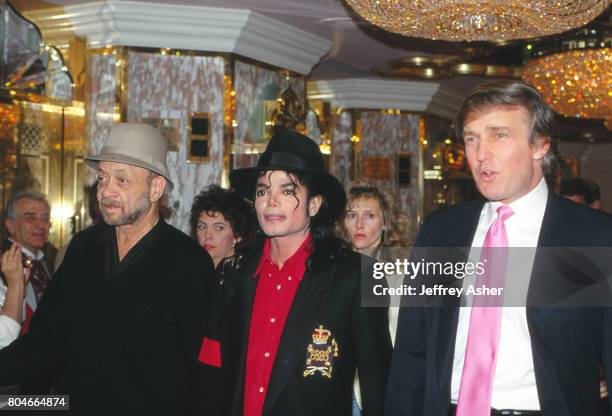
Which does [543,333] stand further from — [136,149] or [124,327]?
[136,149]

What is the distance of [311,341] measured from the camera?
8.89ft

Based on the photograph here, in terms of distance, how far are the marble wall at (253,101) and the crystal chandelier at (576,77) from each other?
2215 millimetres

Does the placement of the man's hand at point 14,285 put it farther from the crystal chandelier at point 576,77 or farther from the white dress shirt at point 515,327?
the crystal chandelier at point 576,77

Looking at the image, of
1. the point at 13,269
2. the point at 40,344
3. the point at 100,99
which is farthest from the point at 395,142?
the point at 40,344

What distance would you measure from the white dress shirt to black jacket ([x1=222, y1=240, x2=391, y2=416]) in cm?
40

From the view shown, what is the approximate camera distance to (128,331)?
2.96m

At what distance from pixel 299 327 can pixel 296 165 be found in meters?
0.58

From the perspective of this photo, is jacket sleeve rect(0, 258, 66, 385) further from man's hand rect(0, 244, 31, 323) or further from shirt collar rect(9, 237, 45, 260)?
shirt collar rect(9, 237, 45, 260)

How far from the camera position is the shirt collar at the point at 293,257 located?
2.88m

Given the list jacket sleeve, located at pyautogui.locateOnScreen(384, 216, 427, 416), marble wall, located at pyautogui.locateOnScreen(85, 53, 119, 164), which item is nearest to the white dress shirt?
jacket sleeve, located at pyautogui.locateOnScreen(384, 216, 427, 416)

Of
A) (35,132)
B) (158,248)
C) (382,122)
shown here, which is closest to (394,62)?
(382,122)

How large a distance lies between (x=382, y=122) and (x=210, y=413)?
24.3 ft

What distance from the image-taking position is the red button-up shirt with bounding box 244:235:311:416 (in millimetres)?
2707

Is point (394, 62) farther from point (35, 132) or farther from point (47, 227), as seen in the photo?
point (47, 227)
